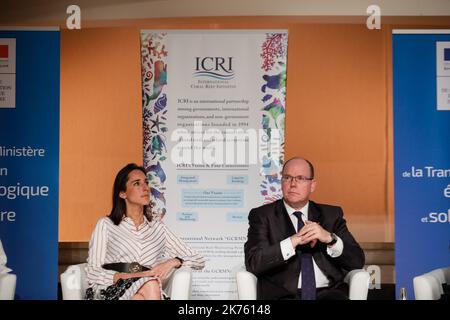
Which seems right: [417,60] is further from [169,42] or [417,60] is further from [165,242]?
[165,242]

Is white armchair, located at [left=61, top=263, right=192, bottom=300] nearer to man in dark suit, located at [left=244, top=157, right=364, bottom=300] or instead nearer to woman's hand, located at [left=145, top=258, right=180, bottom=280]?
woman's hand, located at [left=145, top=258, right=180, bottom=280]

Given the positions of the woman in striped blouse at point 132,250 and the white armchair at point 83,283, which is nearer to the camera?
the white armchair at point 83,283

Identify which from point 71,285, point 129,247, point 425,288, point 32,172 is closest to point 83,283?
point 71,285

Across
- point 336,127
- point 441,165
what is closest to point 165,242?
point 336,127

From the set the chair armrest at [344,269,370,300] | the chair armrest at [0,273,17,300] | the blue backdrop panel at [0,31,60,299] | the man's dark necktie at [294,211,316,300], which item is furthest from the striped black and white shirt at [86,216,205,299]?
the chair armrest at [344,269,370,300]

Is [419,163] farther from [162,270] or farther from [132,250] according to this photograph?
[132,250]

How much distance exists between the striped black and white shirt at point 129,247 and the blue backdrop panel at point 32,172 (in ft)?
2.46

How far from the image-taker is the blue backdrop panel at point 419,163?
652 centimetres

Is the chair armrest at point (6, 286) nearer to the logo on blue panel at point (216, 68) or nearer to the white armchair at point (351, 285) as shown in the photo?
the white armchair at point (351, 285)

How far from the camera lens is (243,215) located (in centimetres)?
654

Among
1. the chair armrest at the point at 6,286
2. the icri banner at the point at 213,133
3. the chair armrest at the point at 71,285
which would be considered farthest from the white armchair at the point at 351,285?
the chair armrest at the point at 6,286

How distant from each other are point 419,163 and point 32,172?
10.7 ft

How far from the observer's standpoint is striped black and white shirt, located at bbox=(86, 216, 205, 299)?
5.89m

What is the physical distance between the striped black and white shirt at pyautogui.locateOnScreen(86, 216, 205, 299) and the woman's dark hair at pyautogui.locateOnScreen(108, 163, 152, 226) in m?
0.05
